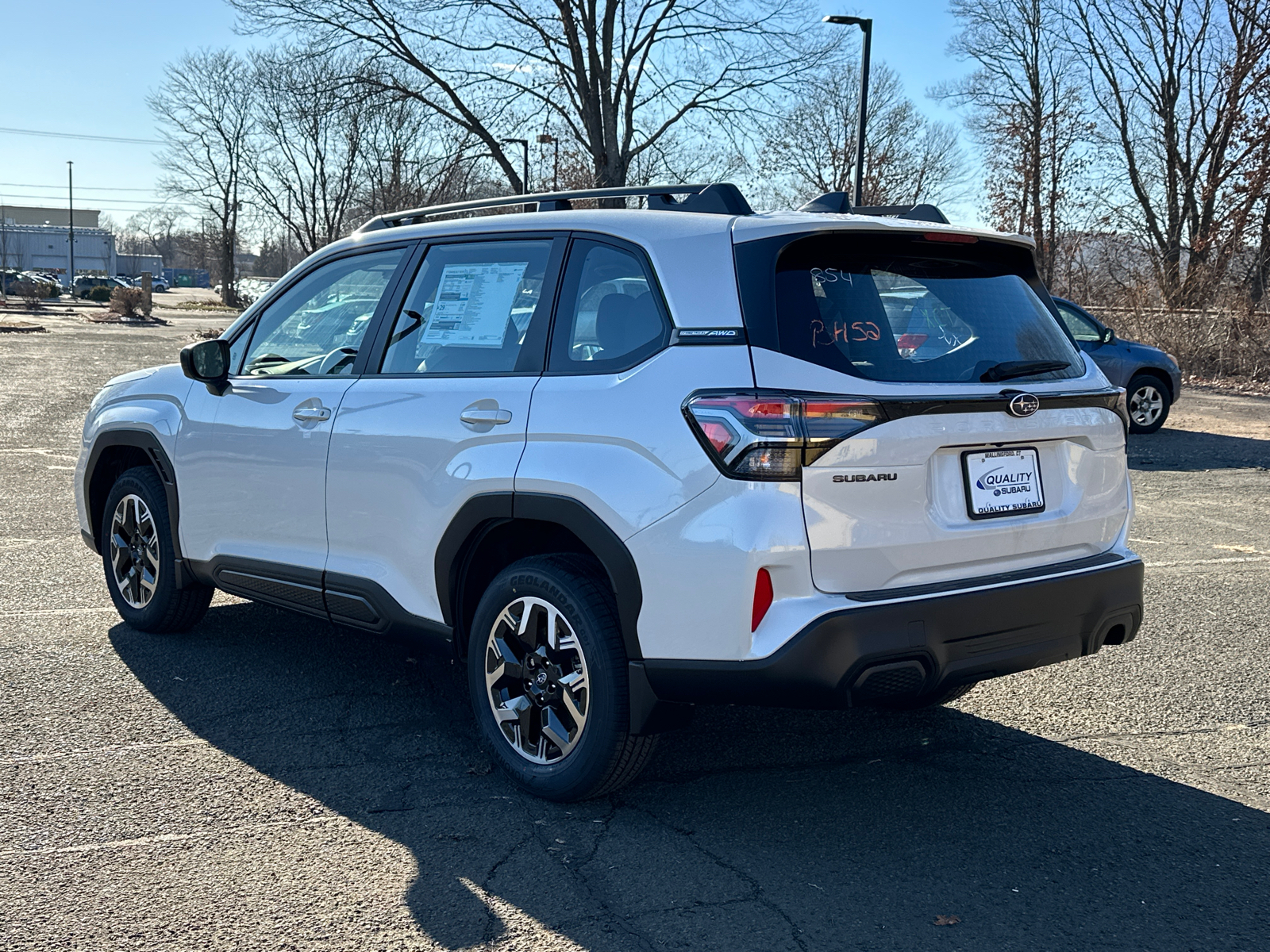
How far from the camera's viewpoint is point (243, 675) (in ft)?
16.5

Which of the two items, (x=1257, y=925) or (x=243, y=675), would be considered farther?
(x=243, y=675)

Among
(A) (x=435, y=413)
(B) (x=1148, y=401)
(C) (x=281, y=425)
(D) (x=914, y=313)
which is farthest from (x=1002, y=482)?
(B) (x=1148, y=401)

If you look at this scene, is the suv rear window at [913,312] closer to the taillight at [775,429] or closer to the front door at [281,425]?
the taillight at [775,429]

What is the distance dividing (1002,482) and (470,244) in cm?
201

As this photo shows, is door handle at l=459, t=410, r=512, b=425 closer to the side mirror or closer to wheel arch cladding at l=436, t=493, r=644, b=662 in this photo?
wheel arch cladding at l=436, t=493, r=644, b=662

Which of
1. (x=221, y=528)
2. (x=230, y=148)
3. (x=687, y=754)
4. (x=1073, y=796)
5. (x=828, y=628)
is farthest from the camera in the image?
(x=230, y=148)

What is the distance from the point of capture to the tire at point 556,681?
138 inches

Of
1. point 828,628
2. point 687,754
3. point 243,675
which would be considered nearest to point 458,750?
point 687,754

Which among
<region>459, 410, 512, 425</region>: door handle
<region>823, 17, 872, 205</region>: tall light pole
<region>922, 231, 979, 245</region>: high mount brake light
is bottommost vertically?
<region>459, 410, 512, 425</region>: door handle

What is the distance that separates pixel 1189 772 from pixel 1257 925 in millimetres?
1108

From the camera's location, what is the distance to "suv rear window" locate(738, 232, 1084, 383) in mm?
3354

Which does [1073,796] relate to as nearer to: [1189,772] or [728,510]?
[1189,772]

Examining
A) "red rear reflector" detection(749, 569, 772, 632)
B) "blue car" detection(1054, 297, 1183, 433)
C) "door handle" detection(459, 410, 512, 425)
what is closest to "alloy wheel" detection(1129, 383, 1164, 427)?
"blue car" detection(1054, 297, 1183, 433)

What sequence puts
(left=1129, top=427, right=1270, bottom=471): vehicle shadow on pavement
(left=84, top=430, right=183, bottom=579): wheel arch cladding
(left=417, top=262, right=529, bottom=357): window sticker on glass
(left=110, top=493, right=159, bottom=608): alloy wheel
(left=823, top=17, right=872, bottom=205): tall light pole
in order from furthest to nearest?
(left=823, top=17, right=872, bottom=205): tall light pole < (left=1129, top=427, right=1270, bottom=471): vehicle shadow on pavement < (left=110, top=493, right=159, bottom=608): alloy wheel < (left=84, top=430, right=183, bottom=579): wheel arch cladding < (left=417, top=262, right=529, bottom=357): window sticker on glass
